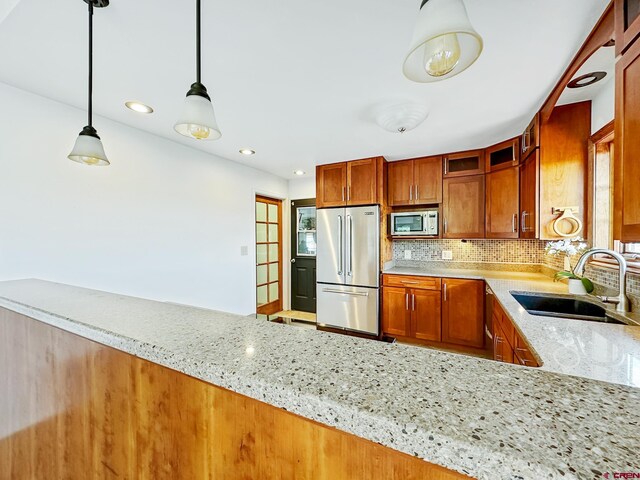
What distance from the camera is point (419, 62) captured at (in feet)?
3.08

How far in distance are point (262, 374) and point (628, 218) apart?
133 cm

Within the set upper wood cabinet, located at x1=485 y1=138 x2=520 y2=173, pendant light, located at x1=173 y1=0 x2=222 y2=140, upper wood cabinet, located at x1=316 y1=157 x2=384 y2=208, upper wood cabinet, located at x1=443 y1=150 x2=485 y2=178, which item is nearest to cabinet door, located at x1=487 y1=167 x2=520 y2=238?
upper wood cabinet, located at x1=485 y1=138 x2=520 y2=173

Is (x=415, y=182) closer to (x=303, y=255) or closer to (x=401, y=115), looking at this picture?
(x=401, y=115)

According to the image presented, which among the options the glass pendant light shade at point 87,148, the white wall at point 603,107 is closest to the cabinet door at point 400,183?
the white wall at point 603,107

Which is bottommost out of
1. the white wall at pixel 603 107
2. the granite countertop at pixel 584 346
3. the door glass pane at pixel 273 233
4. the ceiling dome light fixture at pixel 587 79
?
the granite countertop at pixel 584 346

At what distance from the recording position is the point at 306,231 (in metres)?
4.49

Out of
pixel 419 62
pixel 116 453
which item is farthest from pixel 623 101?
pixel 116 453

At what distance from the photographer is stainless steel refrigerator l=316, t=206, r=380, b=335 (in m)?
3.26

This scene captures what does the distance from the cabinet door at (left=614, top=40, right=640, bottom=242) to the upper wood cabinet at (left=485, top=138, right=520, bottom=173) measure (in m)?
1.92

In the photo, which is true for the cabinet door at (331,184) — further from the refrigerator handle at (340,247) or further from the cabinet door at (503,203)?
the cabinet door at (503,203)

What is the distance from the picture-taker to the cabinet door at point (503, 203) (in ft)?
9.05

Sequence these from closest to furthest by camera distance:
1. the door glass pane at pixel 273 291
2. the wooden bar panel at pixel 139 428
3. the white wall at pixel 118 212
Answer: the wooden bar panel at pixel 139 428, the white wall at pixel 118 212, the door glass pane at pixel 273 291

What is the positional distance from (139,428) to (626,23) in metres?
2.12

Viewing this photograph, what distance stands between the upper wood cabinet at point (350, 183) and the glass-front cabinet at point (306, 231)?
0.85m
